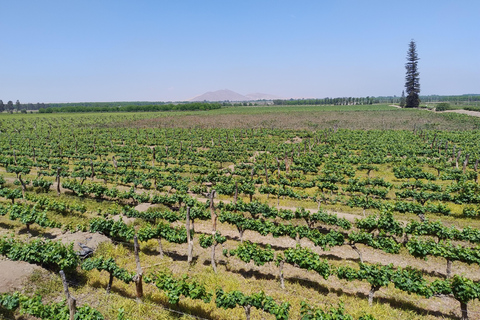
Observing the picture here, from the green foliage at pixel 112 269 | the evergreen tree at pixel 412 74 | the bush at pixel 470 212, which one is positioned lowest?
the bush at pixel 470 212

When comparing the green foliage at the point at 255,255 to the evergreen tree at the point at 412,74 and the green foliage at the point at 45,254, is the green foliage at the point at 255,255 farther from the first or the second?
the evergreen tree at the point at 412,74

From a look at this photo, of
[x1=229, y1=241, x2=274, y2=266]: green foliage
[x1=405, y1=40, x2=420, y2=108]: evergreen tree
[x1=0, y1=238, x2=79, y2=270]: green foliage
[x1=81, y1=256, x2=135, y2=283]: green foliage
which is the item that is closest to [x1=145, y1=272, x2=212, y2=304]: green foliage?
[x1=81, y1=256, x2=135, y2=283]: green foliage

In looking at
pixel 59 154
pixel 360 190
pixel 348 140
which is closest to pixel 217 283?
pixel 360 190

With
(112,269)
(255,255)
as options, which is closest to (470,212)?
(255,255)

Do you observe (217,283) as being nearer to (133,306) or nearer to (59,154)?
(133,306)

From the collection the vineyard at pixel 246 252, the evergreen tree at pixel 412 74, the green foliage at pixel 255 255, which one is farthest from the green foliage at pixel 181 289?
the evergreen tree at pixel 412 74

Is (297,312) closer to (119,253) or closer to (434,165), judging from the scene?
(119,253)

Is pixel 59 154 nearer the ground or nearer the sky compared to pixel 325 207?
nearer the sky

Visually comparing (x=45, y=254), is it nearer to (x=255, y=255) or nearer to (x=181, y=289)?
(x=181, y=289)

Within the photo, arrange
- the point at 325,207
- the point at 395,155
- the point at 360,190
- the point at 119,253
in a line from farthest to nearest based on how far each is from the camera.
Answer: the point at 395,155 < the point at 360,190 < the point at 325,207 < the point at 119,253

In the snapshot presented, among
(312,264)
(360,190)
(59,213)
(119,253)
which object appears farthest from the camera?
(360,190)

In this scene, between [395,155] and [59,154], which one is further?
[59,154]
